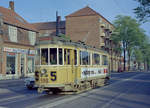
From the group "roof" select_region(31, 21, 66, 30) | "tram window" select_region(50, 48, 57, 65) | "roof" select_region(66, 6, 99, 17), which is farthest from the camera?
"roof" select_region(31, 21, 66, 30)

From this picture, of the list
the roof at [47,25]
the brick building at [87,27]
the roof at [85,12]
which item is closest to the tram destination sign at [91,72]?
the brick building at [87,27]

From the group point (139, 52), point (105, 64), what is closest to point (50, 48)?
point (105, 64)

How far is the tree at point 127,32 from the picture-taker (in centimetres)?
6188

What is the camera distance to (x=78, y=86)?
1393cm

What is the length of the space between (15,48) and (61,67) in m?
22.2

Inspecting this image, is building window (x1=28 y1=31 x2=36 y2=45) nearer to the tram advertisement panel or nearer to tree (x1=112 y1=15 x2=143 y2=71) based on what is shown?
the tram advertisement panel

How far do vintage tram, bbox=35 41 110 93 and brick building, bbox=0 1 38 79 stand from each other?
18.8m

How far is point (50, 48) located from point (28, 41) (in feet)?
82.0

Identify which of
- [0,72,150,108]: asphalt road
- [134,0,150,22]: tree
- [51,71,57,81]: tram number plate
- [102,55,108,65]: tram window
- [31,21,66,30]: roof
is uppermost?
[31,21,66,30]: roof

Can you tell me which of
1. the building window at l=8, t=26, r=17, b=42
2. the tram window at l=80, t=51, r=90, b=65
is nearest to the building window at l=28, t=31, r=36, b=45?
the building window at l=8, t=26, r=17, b=42

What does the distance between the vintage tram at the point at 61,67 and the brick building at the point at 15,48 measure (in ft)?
61.6

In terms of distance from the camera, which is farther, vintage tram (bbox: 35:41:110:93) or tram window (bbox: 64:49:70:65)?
tram window (bbox: 64:49:70:65)

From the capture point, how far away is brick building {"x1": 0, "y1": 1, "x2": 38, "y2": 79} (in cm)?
3062

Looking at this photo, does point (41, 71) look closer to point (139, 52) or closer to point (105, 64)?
point (105, 64)
